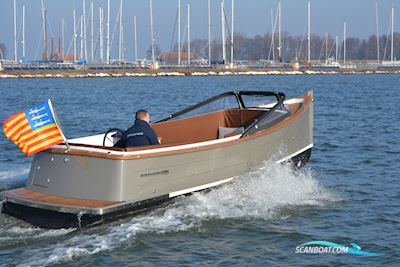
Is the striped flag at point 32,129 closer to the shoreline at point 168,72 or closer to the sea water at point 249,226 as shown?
the sea water at point 249,226

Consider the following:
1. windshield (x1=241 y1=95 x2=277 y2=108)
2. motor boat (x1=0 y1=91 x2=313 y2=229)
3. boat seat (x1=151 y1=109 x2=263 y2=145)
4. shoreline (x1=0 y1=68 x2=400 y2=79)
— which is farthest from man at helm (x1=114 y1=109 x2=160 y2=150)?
shoreline (x1=0 y1=68 x2=400 y2=79)

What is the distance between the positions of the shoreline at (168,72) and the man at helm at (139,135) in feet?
240

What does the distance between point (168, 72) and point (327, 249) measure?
86586 mm

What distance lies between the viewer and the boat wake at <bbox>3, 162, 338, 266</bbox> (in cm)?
888

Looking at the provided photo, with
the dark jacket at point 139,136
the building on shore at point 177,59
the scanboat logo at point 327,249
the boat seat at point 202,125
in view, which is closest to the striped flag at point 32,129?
the dark jacket at point 139,136

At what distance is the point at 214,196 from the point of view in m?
11.3

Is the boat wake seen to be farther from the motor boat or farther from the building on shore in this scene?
the building on shore

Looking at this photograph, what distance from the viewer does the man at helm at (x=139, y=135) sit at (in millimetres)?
10555

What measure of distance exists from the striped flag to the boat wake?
4.01 ft

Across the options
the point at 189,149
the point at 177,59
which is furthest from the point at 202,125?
the point at 177,59

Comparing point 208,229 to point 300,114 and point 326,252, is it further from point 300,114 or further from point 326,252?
point 300,114

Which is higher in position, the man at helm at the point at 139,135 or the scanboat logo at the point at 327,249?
the man at helm at the point at 139,135

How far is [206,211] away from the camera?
10672mm

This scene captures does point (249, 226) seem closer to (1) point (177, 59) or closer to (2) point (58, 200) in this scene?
(2) point (58, 200)
